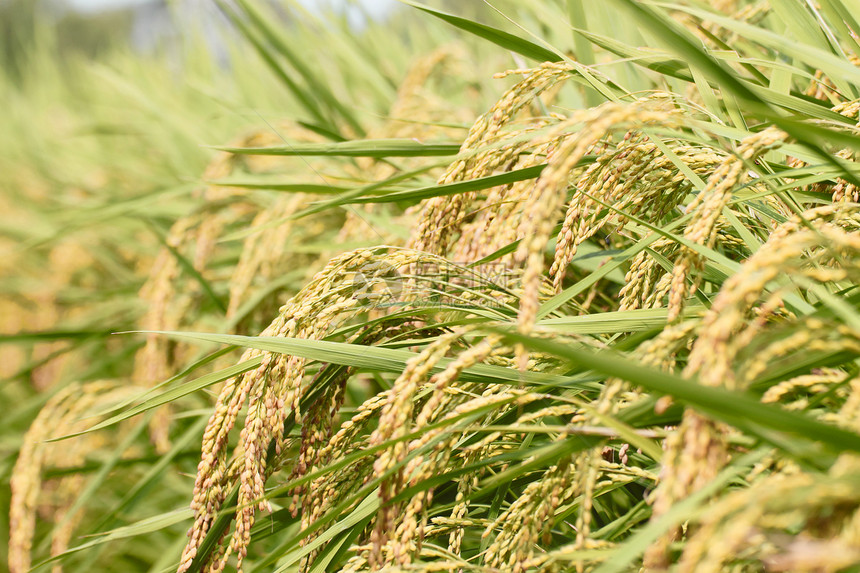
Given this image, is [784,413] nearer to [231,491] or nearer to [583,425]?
[583,425]

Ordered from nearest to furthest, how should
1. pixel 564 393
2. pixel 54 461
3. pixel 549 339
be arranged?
1. pixel 549 339
2. pixel 564 393
3. pixel 54 461

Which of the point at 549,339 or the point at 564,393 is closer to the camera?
the point at 549,339

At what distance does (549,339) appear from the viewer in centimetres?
96

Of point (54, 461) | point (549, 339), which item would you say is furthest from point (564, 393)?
point (54, 461)

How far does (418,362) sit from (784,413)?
413mm

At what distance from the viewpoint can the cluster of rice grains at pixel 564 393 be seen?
26.9 inches

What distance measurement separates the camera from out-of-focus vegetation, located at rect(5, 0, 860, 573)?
2.31 ft

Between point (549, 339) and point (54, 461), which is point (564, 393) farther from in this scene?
point (54, 461)

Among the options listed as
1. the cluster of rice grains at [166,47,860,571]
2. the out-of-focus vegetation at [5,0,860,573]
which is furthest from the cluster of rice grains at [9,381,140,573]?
the cluster of rice grains at [166,47,860,571]

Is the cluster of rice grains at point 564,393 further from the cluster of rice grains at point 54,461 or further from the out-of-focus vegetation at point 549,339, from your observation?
the cluster of rice grains at point 54,461

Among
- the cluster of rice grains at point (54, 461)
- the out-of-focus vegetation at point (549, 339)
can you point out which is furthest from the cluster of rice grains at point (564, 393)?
the cluster of rice grains at point (54, 461)

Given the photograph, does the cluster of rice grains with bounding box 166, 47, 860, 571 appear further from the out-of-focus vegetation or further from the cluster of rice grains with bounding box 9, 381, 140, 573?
the cluster of rice grains with bounding box 9, 381, 140, 573

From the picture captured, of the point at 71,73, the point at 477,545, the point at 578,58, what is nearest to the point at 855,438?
the point at 477,545

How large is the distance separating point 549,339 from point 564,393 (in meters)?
0.20
